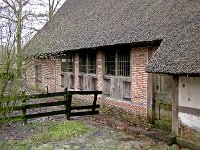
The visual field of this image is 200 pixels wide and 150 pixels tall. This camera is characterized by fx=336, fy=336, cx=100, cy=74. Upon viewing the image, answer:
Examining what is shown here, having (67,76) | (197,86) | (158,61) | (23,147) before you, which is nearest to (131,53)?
(158,61)

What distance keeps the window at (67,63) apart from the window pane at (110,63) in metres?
3.84

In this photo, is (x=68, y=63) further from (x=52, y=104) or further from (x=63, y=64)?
(x=52, y=104)

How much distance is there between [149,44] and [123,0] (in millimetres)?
6265

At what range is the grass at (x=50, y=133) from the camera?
9266 millimetres

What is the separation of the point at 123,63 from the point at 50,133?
439cm

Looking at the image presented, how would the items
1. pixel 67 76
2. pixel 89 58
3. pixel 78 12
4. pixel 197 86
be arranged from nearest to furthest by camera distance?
pixel 197 86
pixel 89 58
pixel 67 76
pixel 78 12

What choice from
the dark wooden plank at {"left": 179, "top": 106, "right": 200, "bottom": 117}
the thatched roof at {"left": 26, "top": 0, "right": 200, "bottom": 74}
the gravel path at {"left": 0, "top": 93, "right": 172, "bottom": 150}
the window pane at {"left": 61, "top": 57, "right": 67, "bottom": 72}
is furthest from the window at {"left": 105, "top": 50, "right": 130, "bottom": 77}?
the window pane at {"left": 61, "top": 57, "right": 67, "bottom": 72}

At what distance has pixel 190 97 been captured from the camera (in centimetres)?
862

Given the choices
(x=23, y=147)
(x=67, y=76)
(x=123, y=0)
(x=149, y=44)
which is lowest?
(x=23, y=147)

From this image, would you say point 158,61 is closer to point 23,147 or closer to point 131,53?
point 131,53

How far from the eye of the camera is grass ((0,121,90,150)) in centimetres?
927

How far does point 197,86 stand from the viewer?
27.6 ft

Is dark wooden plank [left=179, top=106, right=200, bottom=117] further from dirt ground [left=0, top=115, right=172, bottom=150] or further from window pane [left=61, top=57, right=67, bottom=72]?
window pane [left=61, top=57, right=67, bottom=72]

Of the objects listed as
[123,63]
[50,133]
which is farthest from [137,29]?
[50,133]
